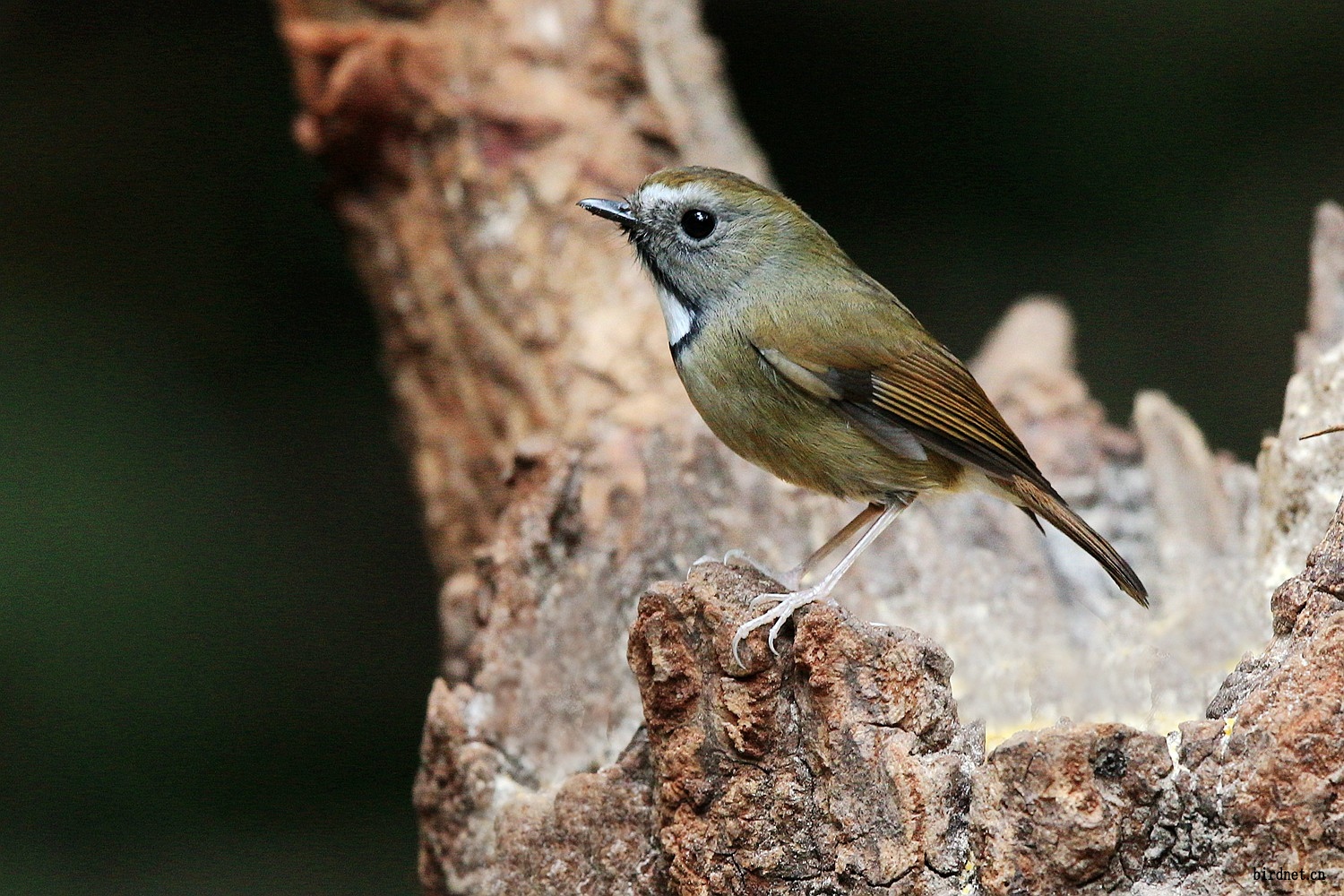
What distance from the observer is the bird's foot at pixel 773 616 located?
251 centimetres

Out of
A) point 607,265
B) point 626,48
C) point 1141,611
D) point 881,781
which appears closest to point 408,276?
point 607,265

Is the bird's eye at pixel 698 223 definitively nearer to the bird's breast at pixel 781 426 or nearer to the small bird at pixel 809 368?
the small bird at pixel 809 368

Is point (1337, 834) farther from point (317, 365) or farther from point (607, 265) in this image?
point (317, 365)

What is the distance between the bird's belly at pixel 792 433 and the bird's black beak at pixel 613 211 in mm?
454

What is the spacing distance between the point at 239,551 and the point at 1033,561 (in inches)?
125

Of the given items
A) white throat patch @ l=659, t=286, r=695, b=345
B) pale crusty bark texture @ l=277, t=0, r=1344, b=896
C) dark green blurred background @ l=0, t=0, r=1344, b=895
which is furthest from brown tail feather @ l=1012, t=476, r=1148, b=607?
dark green blurred background @ l=0, t=0, r=1344, b=895

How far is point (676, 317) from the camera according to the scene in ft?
11.0

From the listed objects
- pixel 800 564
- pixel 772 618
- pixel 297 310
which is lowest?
pixel 772 618

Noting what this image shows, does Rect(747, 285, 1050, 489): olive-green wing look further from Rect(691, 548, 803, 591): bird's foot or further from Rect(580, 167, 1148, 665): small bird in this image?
Rect(691, 548, 803, 591): bird's foot

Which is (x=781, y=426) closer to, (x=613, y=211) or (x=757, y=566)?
(x=757, y=566)

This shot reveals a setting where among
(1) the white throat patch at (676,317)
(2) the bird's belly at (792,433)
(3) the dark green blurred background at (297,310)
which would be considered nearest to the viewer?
(2) the bird's belly at (792,433)

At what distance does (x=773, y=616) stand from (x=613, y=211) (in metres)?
1.25

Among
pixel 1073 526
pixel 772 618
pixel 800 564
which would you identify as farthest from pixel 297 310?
pixel 772 618

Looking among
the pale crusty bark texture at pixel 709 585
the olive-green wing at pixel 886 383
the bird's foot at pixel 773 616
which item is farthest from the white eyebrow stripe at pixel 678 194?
the bird's foot at pixel 773 616
